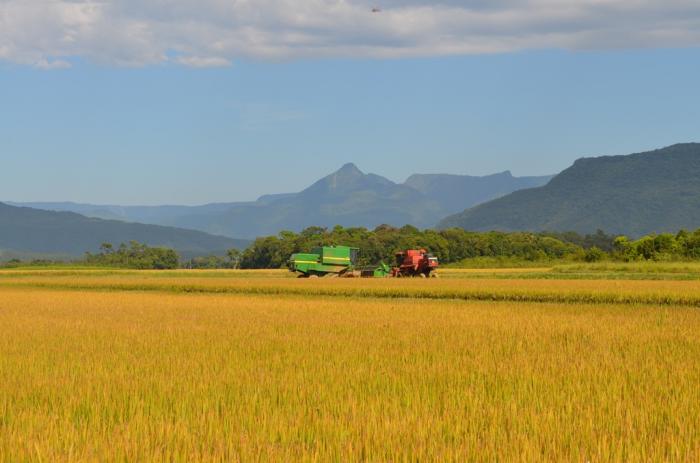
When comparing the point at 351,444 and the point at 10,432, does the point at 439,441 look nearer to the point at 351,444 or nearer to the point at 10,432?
the point at 351,444

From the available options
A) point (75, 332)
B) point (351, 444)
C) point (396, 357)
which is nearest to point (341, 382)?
point (396, 357)

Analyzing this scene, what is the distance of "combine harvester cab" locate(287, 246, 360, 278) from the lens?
63.6 metres

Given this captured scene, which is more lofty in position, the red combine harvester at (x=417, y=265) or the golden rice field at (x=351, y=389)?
the red combine harvester at (x=417, y=265)

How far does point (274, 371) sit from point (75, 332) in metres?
8.72

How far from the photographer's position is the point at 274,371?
13.1 meters

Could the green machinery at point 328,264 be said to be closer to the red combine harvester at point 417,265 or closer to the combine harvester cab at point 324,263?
the combine harvester cab at point 324,263

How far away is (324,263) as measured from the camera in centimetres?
6366

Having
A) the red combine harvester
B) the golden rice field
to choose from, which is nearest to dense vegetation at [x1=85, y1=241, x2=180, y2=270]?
the red combine harvester

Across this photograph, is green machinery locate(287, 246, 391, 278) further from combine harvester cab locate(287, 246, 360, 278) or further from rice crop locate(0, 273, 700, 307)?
rice crop locate(0, 273, 700, 307)

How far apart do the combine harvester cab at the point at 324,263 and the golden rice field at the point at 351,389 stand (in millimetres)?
39637

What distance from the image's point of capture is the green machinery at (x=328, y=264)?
63.5m

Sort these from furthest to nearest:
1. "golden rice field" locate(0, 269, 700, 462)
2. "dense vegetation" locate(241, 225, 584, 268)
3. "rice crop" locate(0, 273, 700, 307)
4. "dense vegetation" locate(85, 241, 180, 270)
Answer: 1. "dense vegetation" locate(85, 241, 180, 270)
2. "dense vegetation" locate(241, 225, 584, 268)
3. "rice crop" locate(0, 273, 700, 307)
4. "golden rice field" locate(0, 269, 700, 462)

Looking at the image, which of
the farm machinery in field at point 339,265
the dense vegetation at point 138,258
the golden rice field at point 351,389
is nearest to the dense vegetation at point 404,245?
the dense vegetation at point 138,258

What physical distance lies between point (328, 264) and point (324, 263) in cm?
30
